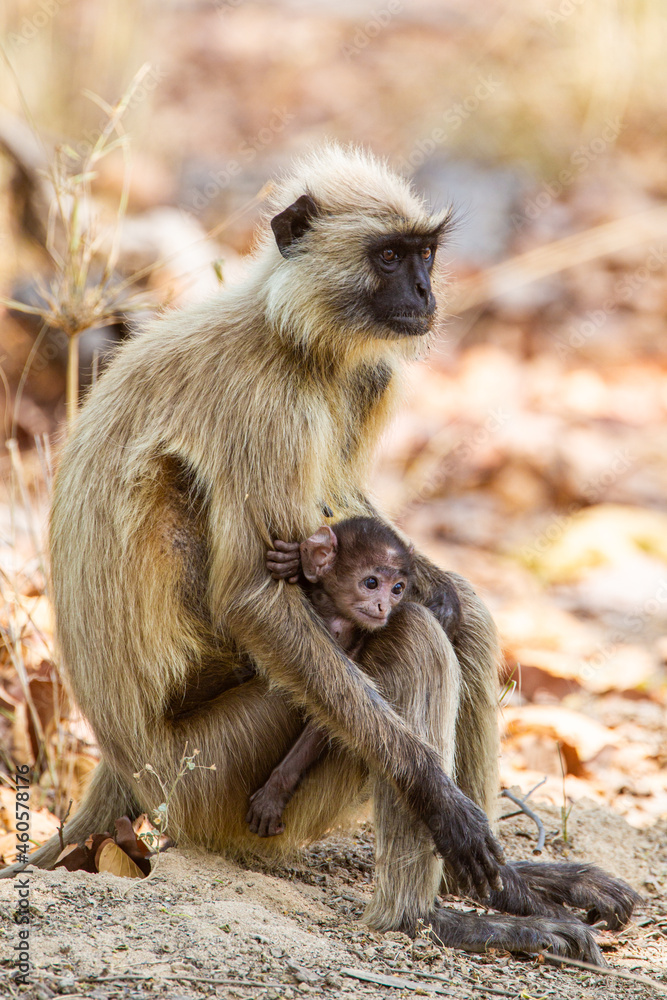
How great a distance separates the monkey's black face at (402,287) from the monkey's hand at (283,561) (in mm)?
845

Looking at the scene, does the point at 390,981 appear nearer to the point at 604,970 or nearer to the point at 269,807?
the point at 604,970

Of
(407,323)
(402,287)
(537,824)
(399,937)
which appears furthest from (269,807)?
(402,287)

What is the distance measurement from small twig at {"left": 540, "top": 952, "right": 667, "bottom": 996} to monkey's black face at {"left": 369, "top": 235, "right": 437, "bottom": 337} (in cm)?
199

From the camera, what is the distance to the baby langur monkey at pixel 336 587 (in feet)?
11.3

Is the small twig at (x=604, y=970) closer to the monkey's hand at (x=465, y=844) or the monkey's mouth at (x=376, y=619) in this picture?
the monkey's hand at (x=465, y=844)

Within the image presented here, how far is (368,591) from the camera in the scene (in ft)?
11.7

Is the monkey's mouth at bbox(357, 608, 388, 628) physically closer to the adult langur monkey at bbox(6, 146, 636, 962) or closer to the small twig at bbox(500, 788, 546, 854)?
the adult langur monkey at bbox(6, 146, 636, 962)

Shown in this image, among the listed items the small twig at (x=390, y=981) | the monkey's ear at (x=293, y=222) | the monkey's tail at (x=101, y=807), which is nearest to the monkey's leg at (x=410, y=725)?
the small twig at (x=390, y=981)

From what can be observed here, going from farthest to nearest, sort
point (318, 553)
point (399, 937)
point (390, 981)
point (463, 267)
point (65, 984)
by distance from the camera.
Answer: point (463, 267) < point (318, 553) < point (399, 937) < point (390, 981) < point (65, 984)

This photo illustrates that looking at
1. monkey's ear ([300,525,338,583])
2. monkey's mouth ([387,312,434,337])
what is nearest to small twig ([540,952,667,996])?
monkey's ear ([300,525,338,583])

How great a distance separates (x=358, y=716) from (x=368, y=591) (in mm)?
434

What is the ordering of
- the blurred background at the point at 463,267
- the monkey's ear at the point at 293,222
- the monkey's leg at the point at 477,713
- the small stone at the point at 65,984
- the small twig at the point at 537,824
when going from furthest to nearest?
the blurred background at the point at 463,267 → the small twig at the point at 537,824 → the monkey's leg at the point at 477,713 → the monkey's ear at the point at 293,222 → the small stone at the point at 65,984

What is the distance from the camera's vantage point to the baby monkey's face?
3533mm

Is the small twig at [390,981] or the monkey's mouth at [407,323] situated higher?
the monkey's mouth at [407,323]
